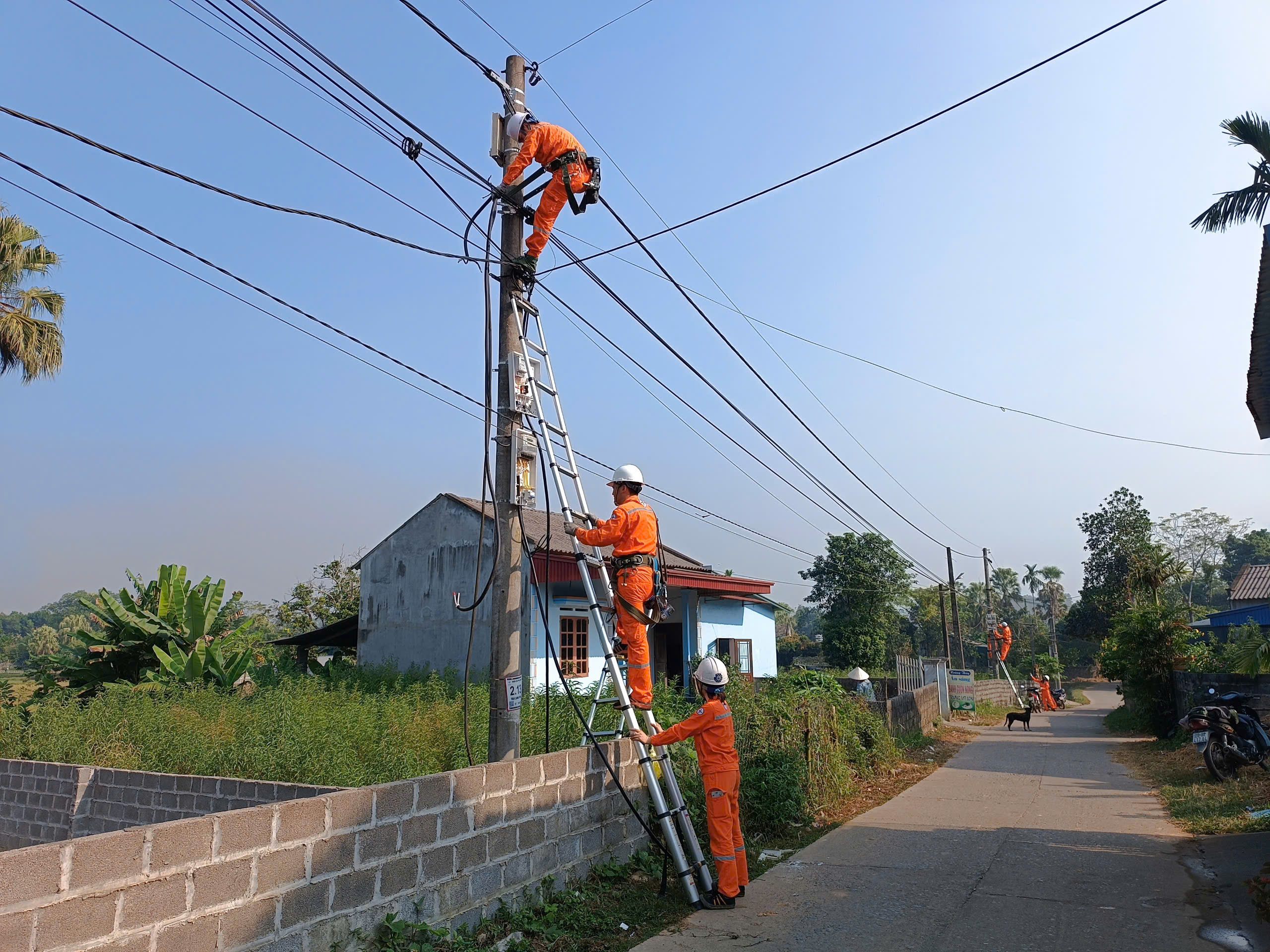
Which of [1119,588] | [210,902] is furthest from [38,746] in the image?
[1119,588]

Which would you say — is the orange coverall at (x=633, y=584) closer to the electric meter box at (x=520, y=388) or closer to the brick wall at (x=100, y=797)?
the electric meter box at (x=520, y=388)

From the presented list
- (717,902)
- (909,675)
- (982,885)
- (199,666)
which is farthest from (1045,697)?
(717,902)

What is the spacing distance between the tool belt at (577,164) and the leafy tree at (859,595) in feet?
145

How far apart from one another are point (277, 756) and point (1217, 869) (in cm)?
834

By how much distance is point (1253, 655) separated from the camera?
982 centimetres

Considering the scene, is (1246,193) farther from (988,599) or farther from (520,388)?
(988,599)

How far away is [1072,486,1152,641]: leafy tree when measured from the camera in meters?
56.0

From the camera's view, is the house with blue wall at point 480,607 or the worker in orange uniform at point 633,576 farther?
the house with blue wall at point 480,607

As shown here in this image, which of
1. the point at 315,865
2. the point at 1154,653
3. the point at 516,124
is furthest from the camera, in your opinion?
the point at 1154,653

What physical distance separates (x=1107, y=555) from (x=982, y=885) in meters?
58.6

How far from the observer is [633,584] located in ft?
23.7

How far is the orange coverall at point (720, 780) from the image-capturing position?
21.6 feet

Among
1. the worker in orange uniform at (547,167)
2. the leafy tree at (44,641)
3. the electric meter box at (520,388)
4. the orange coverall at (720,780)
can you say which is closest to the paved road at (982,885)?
the orange coverall at (720,780)

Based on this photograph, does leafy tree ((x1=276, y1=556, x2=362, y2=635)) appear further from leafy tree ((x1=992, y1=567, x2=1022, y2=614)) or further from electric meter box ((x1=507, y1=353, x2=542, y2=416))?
leafy tree ((x1=992, y1=567, x2=1022, y2=614))
